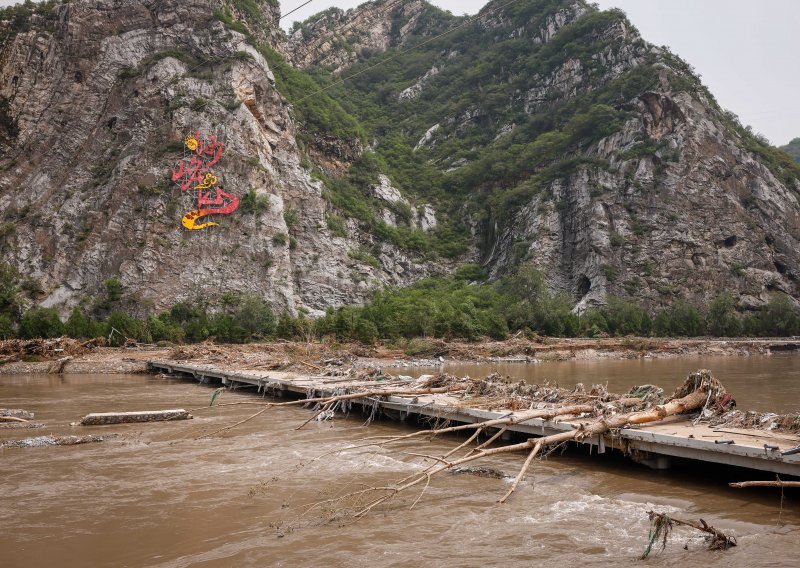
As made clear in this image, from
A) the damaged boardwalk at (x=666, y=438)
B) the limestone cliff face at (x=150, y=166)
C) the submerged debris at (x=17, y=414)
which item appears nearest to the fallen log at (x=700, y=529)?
the damaged boardwalk at (x=666, y=438)

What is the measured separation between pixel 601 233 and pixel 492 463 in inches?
2354

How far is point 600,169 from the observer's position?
70812 mm

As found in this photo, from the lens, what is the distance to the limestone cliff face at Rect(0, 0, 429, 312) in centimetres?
5203

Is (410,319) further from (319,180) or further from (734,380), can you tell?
(734,380)

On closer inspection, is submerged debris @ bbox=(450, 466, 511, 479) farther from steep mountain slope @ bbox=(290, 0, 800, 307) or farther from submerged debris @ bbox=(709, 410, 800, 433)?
steep mountain slope @ bbox=(290, 0, 800, 307)

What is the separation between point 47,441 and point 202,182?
46293mm

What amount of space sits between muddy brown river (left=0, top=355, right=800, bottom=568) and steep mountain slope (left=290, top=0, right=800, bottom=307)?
4694cm

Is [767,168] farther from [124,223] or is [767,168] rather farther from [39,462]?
[39,462]

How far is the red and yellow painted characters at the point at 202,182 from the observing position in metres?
54.5

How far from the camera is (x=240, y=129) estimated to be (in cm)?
5897

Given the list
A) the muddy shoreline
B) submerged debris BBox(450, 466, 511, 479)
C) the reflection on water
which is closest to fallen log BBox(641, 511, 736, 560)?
submerged debris BBox(450, 466, 511, 479)

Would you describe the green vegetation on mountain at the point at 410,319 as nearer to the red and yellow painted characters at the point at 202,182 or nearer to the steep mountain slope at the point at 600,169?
the steep mountain slope at the point at 600,169

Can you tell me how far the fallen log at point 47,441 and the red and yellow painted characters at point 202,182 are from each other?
43.4 metres

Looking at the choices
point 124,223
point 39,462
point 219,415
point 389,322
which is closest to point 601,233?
point 389,322
